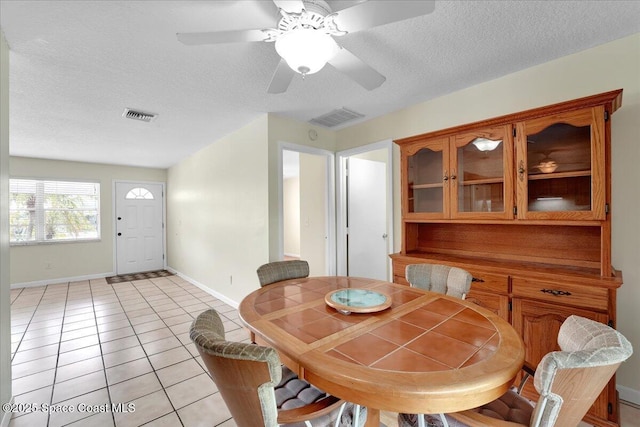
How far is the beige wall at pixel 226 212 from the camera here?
3.33 meters

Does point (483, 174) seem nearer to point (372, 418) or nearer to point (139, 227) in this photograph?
point (372, 418)

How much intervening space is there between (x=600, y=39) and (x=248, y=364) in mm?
2889

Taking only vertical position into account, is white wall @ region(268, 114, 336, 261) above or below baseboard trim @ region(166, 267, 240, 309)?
above

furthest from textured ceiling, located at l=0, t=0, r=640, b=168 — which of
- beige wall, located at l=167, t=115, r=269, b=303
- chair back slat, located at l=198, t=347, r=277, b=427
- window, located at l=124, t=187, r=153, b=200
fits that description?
window, located at l=124, t=187, r=153, b=200

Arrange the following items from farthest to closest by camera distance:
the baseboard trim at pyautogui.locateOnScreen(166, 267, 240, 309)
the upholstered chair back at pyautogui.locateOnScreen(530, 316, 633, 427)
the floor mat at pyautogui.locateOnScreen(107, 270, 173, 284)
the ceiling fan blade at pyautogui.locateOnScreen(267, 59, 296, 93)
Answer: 1. the floor mat at pyautogui.locateOnScreen(107, 270, 173, 284)
2. the baseboard trim at pyautogui.locateOnScreen(166, 267, 240, 309)
3. the ceiling fan blade at pyautogui.locateOnScreen(267, 59, 296, 93)
4. the upholstered chair back at pyautogui.locateOnScreen(530, 316, 633, 427)

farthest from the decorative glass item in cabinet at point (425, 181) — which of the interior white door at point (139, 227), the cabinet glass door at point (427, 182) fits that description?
the interior white door at point (139, 227)

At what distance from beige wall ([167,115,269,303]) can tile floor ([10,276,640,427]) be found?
1.82ft

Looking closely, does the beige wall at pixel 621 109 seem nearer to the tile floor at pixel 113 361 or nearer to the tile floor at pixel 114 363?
the tile floor at pixel 114 363

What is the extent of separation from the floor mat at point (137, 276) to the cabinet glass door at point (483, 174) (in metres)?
6.09

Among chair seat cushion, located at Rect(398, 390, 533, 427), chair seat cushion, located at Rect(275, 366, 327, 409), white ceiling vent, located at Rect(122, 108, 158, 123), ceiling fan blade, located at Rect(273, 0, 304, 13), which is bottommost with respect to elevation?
chair seat cushion, located at Rect(398, 390, 533, 427)

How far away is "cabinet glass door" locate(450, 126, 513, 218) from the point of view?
208cm

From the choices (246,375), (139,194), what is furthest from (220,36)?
(139,194)

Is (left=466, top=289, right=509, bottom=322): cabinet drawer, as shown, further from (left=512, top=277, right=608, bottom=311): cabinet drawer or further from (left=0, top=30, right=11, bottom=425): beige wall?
(left=0, top=30, right=11, bottom=425): beige wall

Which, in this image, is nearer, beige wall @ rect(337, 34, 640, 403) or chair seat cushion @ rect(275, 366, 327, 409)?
chair seat cushion @ rect(275, 366, 327, 409)
